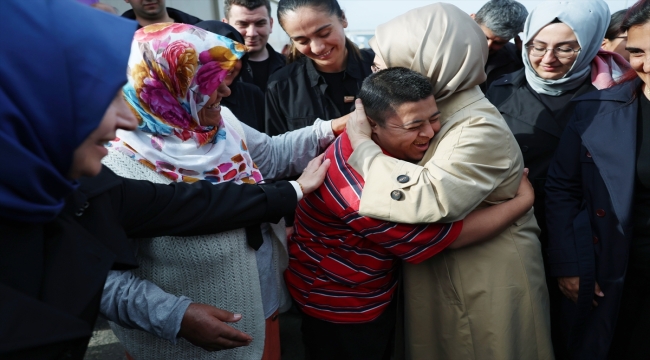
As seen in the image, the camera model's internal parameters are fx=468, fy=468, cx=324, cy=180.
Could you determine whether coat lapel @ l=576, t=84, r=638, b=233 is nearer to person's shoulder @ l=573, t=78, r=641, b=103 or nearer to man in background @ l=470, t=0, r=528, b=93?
person's shoulder @ l=573, t=78, r=641, b=103

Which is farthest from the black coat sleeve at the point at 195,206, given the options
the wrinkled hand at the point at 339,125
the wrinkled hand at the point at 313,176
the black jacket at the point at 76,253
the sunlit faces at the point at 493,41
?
the sunlit faces at the point at 493,41

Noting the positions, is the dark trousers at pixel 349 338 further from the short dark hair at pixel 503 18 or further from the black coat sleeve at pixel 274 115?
the short dark hair at pixel 503 18

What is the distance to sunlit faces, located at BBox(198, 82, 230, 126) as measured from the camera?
162cm

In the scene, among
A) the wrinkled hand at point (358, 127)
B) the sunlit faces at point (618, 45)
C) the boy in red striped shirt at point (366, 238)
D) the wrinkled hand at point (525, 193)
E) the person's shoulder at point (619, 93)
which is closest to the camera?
the boy in red striped shirt at point (366, 238)

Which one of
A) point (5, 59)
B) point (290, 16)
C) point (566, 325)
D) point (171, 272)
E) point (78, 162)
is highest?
point (5, 59)

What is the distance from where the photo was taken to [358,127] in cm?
186

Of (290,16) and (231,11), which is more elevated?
(290,16)

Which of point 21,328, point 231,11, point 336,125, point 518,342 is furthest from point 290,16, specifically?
point 21,328

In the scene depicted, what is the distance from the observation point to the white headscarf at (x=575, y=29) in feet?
8.45

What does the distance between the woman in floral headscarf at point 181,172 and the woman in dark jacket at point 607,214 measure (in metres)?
1.43

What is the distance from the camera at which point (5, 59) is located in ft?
2.60

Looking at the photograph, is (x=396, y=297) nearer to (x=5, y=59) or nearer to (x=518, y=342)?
(x=518, y=342)

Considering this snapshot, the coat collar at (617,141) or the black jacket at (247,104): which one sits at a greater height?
the coat collar at (617,141)

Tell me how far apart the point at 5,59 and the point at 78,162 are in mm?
229
